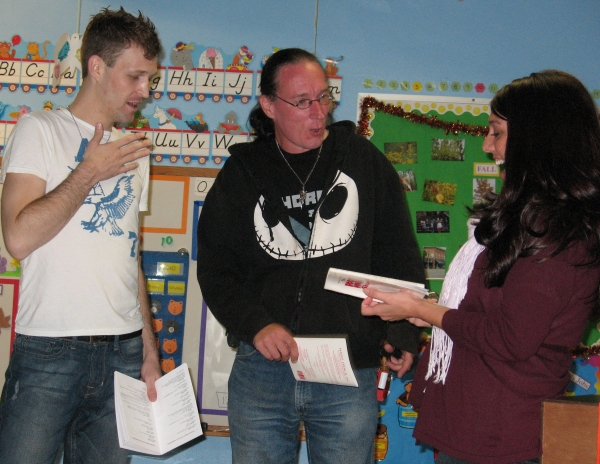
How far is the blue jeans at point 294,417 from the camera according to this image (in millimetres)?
1684

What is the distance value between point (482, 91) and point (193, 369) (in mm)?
2163

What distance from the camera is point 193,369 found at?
308cm

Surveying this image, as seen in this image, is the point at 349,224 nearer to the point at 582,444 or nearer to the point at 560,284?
the point at 560,284

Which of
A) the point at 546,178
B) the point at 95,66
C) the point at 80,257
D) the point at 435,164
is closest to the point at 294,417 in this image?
the point at 80,257

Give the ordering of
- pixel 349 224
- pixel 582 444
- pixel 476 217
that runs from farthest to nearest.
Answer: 1. pixel 349 224
2. pixel 476 217
3. pixel 582 444

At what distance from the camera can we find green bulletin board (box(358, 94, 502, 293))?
323cm

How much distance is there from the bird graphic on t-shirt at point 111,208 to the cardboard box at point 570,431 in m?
1.24

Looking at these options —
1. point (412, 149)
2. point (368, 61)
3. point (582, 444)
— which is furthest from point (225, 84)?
point (582, 444)

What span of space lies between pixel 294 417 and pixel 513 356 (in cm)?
69

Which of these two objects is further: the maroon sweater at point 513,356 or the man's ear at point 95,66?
the man's ear at point 95,66

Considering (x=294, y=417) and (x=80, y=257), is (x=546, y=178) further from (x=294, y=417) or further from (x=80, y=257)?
(x=80, y=257)

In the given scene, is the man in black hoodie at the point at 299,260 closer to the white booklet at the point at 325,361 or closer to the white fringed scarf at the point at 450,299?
the white booklet at the point at 325,361

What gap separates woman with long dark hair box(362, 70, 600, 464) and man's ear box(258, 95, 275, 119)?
0.82 meters

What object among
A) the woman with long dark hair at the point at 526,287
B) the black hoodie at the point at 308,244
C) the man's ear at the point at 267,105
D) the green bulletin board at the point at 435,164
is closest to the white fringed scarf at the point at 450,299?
the woman with long dark hair at the point at 526,287
